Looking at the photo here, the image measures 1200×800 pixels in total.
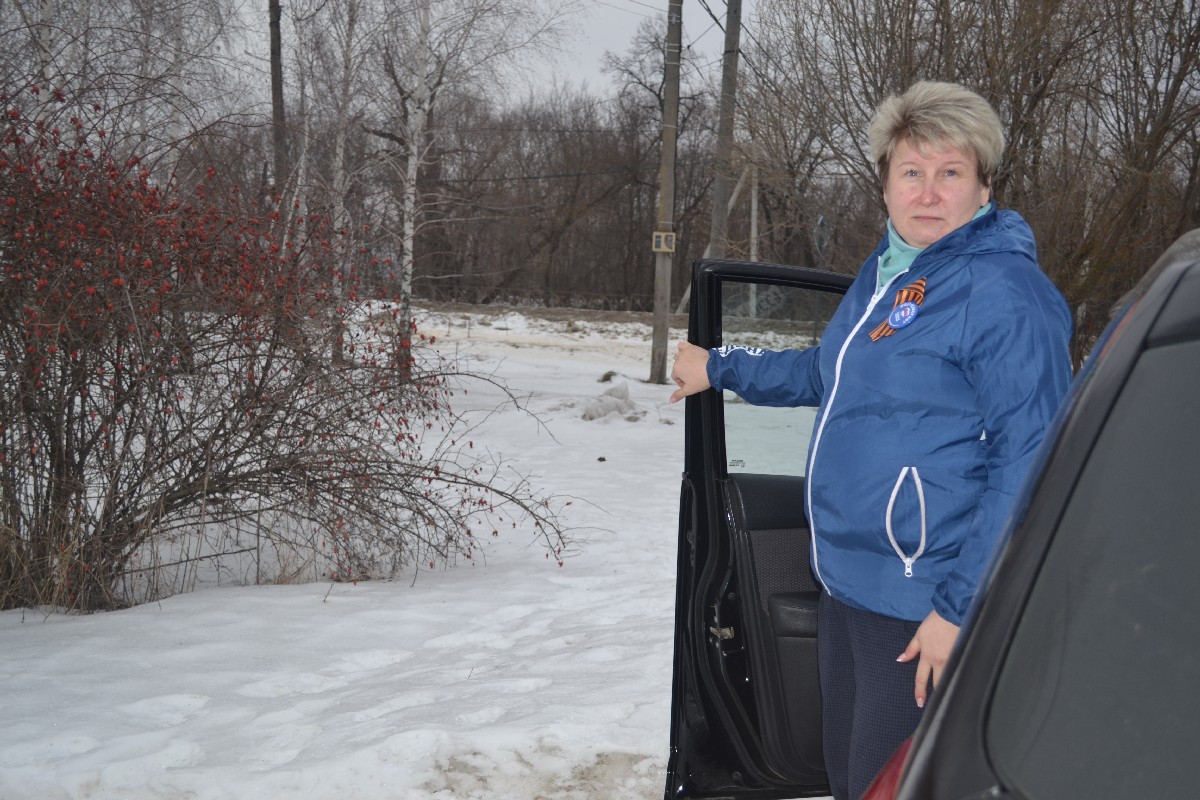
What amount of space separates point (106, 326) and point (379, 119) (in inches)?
432

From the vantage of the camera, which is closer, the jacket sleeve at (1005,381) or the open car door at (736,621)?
the jacket sleeve at (1005,381)

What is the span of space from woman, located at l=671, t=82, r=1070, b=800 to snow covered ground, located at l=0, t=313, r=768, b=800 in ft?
5.25

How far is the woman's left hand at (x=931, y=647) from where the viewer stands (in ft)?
5.82

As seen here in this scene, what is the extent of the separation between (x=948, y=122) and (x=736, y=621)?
4.10 ft

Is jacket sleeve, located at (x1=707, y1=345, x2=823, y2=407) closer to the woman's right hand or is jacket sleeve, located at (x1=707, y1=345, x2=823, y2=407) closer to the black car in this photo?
the woman's right hand

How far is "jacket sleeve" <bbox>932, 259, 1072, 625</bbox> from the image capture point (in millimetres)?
1740

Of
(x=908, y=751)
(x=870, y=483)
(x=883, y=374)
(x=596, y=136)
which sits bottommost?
(x=908, y=751)

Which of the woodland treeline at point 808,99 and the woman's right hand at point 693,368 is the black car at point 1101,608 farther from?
the woodland treeline at point 808,99

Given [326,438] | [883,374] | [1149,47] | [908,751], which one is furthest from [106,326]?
[1149,47]

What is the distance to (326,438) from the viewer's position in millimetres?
5578

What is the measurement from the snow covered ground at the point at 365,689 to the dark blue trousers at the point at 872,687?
1484 millimetres

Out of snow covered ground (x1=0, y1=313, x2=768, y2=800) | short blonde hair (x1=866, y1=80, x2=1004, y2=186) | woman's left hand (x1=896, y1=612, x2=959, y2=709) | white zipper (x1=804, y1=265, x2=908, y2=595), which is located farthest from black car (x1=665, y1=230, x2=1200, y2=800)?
snow covered ground (x1=0, y1=313, x2=768, y2=800)

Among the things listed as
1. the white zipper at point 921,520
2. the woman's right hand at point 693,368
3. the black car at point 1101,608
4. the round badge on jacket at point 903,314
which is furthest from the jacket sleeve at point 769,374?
the black car at point 1101,608

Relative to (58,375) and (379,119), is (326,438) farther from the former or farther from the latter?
(379,119)
